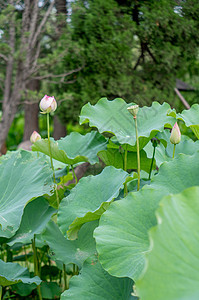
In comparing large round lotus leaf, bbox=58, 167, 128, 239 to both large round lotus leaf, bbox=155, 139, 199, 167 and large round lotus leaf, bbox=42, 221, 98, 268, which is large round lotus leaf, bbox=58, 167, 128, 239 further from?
large round lotus leaf, bbox=155, 139, 199, 167

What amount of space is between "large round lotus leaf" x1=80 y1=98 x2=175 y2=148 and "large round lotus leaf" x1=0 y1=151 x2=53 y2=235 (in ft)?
0.66

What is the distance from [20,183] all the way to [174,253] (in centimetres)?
67

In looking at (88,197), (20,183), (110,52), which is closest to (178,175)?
(88,197)

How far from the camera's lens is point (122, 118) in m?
1.08

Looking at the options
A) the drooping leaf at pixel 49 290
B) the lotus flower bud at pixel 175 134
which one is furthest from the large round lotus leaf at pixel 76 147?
the drooping leaf at pixel 49 290

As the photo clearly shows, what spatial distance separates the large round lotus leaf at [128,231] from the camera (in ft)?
2.01

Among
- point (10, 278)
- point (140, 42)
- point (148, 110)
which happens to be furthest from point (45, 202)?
point (140, 42)

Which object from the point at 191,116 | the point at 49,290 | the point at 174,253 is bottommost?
the point at 49,290

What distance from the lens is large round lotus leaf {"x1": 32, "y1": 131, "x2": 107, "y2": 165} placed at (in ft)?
3.31

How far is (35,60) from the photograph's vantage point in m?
3.90

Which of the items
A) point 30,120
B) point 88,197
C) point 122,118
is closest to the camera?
point 88,197

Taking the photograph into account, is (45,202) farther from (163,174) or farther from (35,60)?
(35,60)

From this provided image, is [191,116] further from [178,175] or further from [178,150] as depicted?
[178,175]

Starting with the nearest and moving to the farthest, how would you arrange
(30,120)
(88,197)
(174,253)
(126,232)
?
(174,253) → (126,232) → (88,197) → (30,120)
